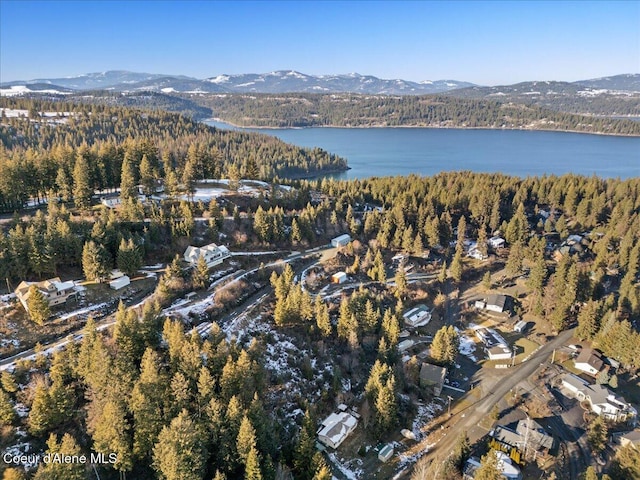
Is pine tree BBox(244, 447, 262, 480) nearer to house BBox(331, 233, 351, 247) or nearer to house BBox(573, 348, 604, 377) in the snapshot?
house BBox(573, 348, 604, 377)

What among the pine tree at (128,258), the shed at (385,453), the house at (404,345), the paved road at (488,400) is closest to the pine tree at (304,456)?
the shed at (385,453)

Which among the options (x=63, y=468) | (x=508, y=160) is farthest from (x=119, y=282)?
(x=508, y=160)

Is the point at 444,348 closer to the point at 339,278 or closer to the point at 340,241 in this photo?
the point at 339,278

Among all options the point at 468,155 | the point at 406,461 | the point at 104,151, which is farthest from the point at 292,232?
the point at 468,155

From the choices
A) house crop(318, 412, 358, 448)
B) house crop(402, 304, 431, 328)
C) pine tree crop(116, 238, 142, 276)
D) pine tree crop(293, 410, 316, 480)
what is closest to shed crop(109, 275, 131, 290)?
pine tree crop(116, 238, 142, 276)

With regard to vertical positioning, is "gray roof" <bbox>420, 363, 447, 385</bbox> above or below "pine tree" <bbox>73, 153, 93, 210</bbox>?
below

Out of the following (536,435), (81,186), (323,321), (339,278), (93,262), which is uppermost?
(81,186)

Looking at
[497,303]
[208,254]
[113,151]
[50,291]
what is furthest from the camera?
[113,151]
